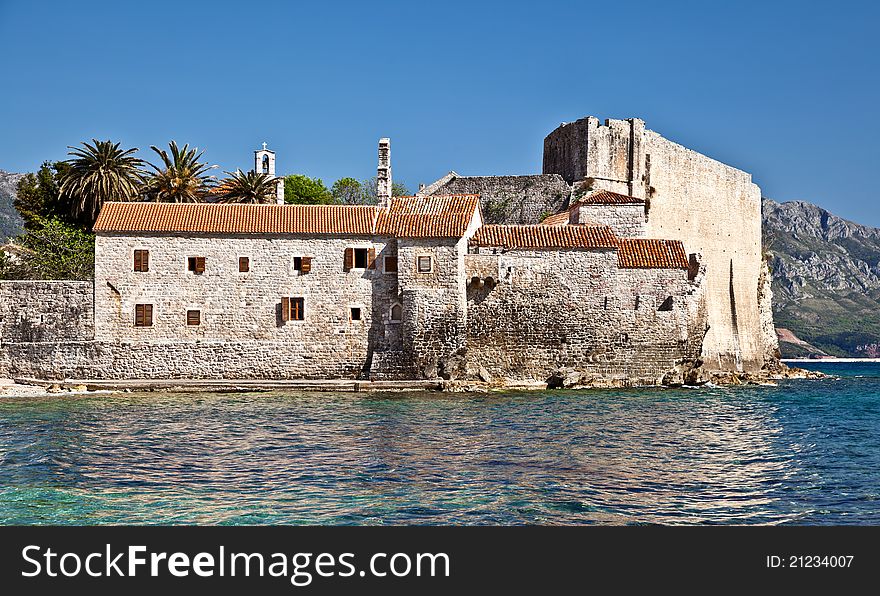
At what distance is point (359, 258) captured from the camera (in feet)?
108

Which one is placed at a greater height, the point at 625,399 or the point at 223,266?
the point at 223,266

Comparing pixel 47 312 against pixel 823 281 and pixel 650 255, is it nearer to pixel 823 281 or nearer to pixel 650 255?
pixel 650 255

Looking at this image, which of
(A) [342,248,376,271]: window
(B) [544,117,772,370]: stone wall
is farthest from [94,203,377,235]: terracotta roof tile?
(B) [544,117,772,370]: stone wall

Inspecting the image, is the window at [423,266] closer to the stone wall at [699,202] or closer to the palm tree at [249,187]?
the palm tree at [249,187]

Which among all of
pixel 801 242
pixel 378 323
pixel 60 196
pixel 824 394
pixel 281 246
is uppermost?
pixel 801 242

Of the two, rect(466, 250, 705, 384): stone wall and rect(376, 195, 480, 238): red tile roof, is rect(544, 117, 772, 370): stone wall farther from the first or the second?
rect(376, 195, 480, 238): red tile roof

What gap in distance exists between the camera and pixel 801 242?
179375 millimetres

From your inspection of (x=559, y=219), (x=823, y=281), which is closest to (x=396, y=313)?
(x=559, y=219)

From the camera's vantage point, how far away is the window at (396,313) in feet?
108

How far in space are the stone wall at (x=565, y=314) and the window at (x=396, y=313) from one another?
2419 millimetres

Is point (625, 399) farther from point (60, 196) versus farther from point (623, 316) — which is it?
point (60, 196)
